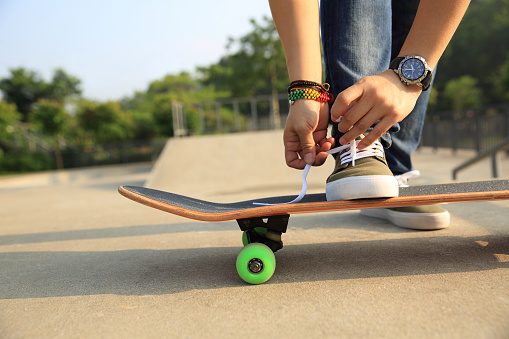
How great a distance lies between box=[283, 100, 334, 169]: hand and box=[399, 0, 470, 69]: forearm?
30 cm

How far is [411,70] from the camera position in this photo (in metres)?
1.05

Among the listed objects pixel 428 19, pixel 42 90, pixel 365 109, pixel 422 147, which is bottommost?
pixel 422 147

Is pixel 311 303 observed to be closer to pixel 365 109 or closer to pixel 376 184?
pixel 376 184

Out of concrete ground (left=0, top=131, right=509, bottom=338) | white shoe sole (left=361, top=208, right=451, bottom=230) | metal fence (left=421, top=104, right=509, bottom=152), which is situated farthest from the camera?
metal fence (left=421, top=104, right=509, bottom=152)

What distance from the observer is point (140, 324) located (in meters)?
0.86

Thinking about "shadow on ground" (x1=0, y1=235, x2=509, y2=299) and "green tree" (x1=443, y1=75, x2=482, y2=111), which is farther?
"green tree" (x1=443, y1=75, x2=482, y2=111)

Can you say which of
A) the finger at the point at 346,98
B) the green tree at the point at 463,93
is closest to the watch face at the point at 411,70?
the finger at the point at 346,98

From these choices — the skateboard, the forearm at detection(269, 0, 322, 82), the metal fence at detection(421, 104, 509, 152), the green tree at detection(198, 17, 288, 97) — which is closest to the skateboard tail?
the skateboard

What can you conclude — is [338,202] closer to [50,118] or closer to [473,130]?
[473,130]

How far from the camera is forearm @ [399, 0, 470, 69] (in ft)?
3.42

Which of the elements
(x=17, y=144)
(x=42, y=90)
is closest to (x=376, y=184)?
(x=17, y=144)

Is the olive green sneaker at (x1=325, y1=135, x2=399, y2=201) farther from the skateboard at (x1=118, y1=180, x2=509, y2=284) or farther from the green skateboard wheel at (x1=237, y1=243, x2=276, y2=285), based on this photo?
the green skateboard wheel at (x1=237, y1=243, x2=276, y2=285)

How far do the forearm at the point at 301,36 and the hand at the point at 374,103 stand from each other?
0.24m

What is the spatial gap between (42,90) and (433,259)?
1419 inches
